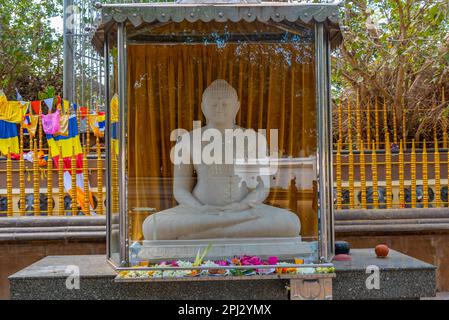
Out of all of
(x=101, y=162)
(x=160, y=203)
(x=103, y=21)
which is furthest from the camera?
(x=101, y=162)

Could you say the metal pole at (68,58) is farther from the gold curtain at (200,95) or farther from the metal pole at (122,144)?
the metal pole at (122,144)

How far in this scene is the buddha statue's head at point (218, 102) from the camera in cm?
536

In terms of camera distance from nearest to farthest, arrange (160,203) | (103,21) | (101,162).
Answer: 1. (103,21)
2. (160,203)
3. (101,162)

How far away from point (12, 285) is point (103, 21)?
213cm

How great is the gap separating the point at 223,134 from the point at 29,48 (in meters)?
8.99

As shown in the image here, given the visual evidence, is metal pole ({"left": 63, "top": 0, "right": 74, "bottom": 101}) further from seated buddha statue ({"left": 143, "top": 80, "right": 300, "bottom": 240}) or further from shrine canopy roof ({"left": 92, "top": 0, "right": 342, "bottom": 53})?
shrine canopy roof ({"left": 92, "top": 0, "right": 342, "bottom": 53})

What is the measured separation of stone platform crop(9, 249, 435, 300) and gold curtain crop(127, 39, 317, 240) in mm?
551

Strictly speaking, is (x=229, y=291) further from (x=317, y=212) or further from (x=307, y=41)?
(x=307, y=41)

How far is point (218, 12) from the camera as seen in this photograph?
178 inches

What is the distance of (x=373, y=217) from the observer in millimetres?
6824

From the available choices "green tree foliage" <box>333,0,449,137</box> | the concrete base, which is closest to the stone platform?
the concrete base

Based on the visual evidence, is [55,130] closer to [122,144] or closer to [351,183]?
[122,144]

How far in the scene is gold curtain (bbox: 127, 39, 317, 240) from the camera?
499 centimetres

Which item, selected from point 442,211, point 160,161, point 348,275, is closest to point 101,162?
point 160,161
